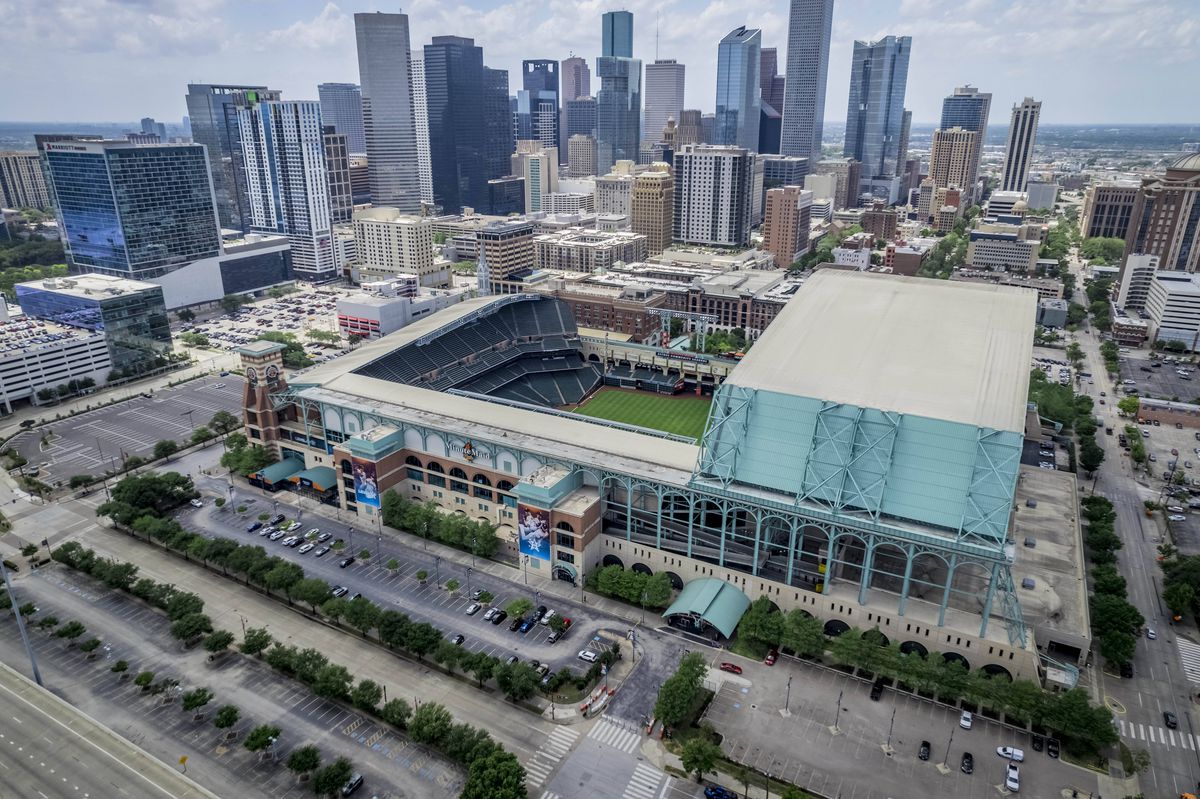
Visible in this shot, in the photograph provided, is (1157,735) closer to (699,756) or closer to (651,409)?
(699,756)

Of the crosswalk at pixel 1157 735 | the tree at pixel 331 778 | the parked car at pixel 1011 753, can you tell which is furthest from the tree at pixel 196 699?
the crosswalk at pixel 1157 735

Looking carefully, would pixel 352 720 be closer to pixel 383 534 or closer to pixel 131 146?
pixel 383 534

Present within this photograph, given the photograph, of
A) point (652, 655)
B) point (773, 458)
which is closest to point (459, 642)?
point (652, 655)

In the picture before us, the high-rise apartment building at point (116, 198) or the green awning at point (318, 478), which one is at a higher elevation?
the high-rise apartment building at point (116, 198)

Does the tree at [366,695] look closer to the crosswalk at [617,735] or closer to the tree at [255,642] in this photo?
the tree at [255,642]

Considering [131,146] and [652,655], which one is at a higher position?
[131,146]

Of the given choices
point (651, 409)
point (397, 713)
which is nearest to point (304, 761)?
point (397, 713)
